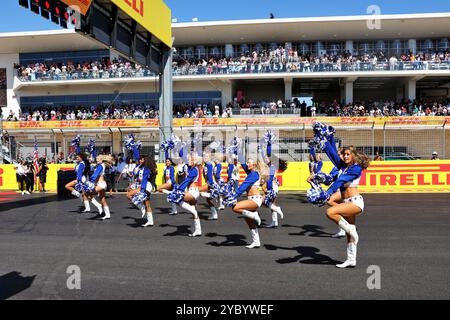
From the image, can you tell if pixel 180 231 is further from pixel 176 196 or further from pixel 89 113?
pixel 89 113

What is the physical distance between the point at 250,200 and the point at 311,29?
28.7 meters

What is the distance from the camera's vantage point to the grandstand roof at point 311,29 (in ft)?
105

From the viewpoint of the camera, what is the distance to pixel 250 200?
7863 millimetres

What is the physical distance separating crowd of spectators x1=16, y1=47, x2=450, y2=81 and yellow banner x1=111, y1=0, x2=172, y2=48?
36.0 ft

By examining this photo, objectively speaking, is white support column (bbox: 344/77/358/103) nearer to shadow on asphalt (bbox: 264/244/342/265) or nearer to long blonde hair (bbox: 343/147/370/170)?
shadow on asphalt (bbox: 264/244/342/265)

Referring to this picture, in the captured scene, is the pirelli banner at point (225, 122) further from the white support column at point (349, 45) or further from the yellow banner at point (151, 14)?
the white support column at point (349, 45)

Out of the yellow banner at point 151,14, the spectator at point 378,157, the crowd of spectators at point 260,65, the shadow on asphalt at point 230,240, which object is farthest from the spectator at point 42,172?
the spectator at point 378,157

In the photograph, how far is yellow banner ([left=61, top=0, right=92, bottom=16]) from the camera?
12.4m

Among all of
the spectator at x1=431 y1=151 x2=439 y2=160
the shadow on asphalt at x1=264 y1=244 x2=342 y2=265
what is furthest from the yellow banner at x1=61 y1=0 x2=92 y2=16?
the spectator at x1=431 y1=151 x2=439 y2=160

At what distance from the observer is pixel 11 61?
125 feet

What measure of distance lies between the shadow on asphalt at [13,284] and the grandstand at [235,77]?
20503mm

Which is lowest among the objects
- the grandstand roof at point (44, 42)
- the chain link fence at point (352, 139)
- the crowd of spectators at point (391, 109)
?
the chain link fence at point (352, 139)

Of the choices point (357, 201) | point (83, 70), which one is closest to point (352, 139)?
point (357, 201)
